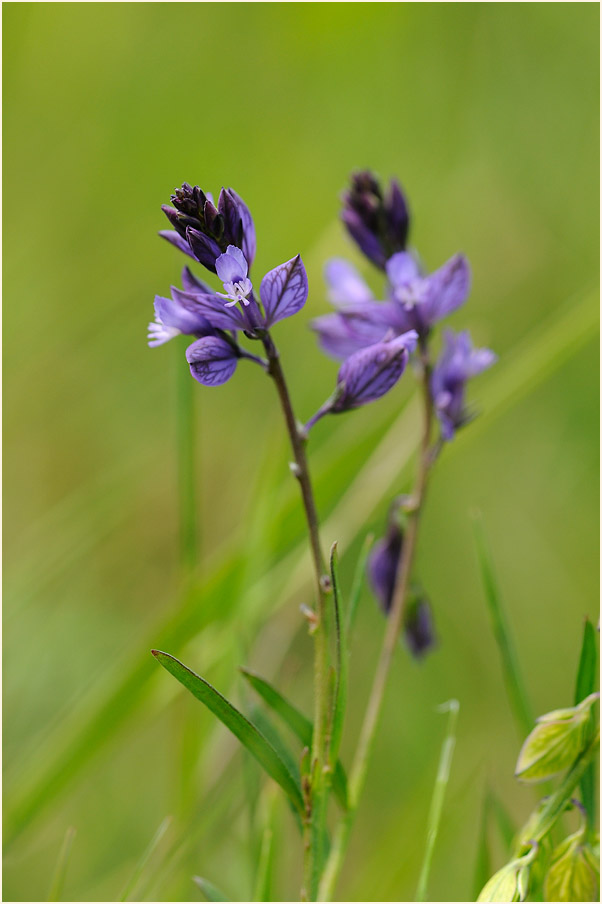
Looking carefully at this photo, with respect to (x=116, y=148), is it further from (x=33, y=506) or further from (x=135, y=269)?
(x=33, y=506)

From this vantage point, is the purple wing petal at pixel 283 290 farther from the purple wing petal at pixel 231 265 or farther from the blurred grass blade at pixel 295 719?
the blurred grass blade at pixel 295 719

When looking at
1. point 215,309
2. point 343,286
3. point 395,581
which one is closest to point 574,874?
point 395,581

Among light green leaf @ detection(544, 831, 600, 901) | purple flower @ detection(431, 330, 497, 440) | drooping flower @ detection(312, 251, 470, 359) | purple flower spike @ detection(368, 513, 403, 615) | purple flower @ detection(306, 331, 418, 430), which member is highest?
drooping flower @ detection(312, 251, 470, 359)

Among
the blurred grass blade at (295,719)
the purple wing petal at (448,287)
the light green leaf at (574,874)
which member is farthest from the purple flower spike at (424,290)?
the light green leaf at (574,874)

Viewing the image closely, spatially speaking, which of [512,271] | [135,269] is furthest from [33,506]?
[512,271]

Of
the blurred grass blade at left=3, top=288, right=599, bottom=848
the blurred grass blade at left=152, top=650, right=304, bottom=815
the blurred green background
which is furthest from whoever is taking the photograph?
the blurred green background

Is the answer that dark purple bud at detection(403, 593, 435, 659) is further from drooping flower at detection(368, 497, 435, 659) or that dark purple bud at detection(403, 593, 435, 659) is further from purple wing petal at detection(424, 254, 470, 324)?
purple wing petal at detection(424, 254, 470, 324)

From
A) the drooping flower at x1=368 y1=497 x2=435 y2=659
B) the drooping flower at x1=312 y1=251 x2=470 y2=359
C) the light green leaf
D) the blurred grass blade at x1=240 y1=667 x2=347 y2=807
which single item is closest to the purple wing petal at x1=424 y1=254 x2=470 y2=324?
the drooping flower at x1=312 y1=251 x2=470 y2=359
